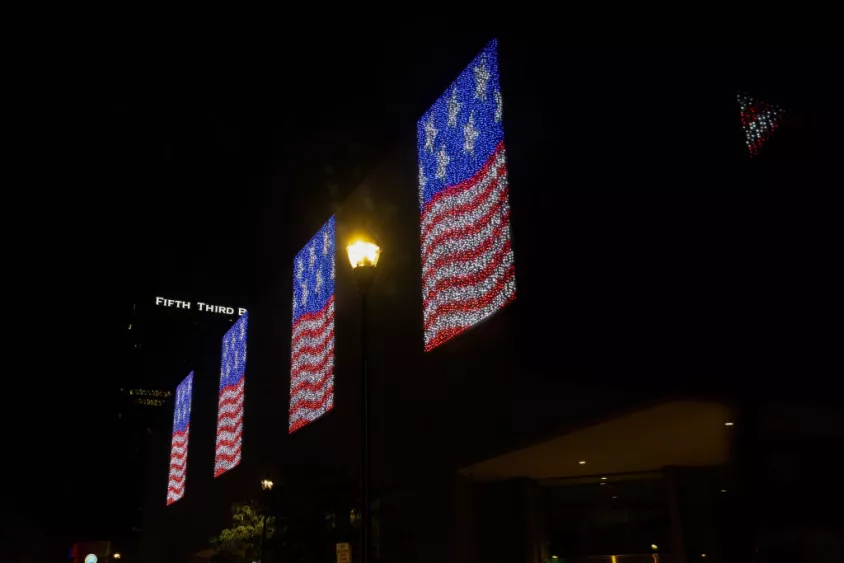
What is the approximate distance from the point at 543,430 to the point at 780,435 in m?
3.85

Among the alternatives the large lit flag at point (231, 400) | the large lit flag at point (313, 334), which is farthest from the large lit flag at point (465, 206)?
the large lit flag at point (231, 400)

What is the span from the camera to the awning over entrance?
12938 mm

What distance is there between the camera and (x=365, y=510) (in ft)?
31.5

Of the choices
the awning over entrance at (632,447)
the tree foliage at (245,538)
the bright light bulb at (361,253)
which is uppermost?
the bright light bulb at (361,253)

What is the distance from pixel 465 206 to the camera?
17312 millimetres

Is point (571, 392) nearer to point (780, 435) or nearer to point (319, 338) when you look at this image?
point (780, 435)

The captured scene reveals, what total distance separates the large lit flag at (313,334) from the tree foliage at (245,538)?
12.3 feet

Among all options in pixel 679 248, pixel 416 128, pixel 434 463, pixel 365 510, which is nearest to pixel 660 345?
pixel 679 248

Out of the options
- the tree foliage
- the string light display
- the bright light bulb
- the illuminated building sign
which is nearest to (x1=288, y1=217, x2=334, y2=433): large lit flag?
the tree foliage

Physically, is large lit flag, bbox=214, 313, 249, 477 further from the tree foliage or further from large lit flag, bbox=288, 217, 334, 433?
the tree foliage

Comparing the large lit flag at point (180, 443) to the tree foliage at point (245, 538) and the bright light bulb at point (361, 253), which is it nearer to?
the tree foliage at point (245, 538)

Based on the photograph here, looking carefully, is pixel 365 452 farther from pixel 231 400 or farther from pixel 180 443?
pixel 180 443

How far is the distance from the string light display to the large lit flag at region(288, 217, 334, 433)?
1350cm

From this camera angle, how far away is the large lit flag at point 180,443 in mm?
42750
